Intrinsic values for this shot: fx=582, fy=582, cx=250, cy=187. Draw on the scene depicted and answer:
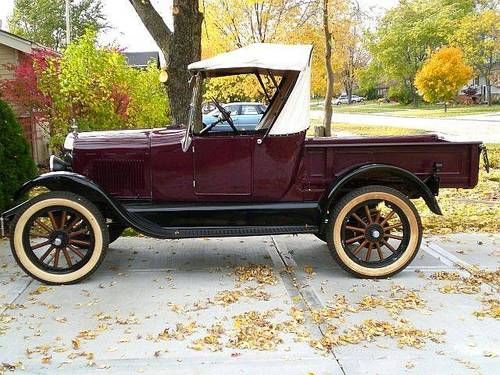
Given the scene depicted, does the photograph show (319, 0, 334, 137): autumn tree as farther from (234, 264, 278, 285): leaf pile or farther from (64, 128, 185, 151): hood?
(64, 128, 185, 151): hood

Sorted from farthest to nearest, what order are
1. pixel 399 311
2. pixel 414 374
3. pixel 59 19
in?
1. pixel 59 19
2. pixel 399 311
3. pixel 414 374

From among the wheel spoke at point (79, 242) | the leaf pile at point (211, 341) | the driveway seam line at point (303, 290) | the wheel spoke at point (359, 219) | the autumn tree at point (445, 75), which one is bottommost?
the leaf pile at point (211, 341)

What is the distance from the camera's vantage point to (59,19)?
166 ft

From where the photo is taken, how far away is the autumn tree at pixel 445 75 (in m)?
42.7

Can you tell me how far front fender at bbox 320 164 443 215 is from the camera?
4.91 meters

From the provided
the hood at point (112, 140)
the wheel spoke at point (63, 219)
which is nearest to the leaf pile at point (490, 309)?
the hood at point (112, 140)

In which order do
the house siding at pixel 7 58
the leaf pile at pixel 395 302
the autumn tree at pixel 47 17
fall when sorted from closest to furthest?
the leaf pile at pixel 395 302 → the house siding at pixel 7 58 → the autumn tree at pixel 47 17

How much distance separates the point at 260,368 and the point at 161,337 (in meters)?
0.79

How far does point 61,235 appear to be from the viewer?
4.96 metres

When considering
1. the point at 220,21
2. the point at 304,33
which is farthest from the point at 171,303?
the point at 220,21

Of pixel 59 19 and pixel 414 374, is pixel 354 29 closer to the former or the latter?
pixel 414 374

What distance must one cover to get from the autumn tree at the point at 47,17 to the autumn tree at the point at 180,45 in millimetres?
44819

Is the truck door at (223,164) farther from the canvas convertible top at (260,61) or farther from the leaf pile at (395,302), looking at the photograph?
the leaf pile at (395,302)

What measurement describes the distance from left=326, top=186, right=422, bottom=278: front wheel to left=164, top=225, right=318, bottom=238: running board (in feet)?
0.86
